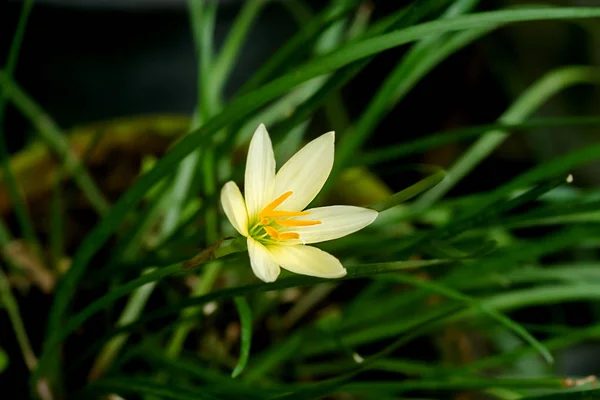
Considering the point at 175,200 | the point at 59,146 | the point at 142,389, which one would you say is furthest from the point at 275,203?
the point at 59,146

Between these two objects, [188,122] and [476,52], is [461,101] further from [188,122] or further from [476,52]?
[188,122]

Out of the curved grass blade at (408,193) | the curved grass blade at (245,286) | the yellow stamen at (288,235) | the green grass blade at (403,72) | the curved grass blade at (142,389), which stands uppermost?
the green grass blade at (403,72)

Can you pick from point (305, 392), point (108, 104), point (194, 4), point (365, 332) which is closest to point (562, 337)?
point (365, 332)

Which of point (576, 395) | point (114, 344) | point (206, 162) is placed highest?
point (206, 162)

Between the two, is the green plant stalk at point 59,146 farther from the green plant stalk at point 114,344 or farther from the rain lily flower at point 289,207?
the rain lily flower at point 289,207

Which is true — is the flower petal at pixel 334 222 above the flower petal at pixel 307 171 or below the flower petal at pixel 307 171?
below

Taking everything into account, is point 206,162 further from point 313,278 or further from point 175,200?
point 313,278

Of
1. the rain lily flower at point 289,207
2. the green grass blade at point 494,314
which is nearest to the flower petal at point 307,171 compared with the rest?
the rain lily flower at point 289,207
